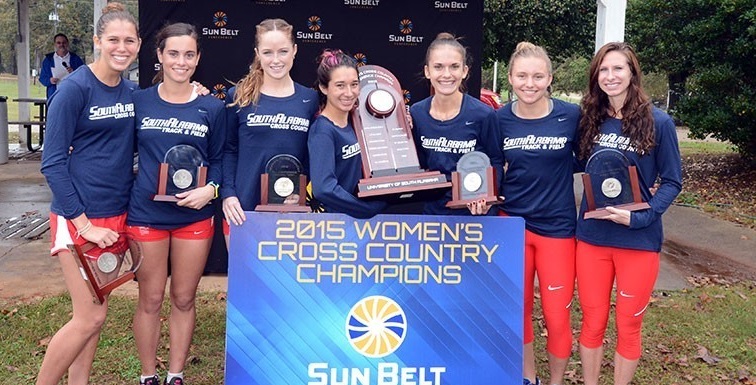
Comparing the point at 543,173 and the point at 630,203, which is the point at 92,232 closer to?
the point at 543,173

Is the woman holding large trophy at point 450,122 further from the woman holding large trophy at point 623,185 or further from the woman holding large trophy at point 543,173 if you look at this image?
the woman holding large trophy at point 623,185

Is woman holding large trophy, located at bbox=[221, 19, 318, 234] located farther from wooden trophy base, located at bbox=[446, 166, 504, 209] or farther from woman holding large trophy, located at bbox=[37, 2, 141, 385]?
wooden trophy base, located at bbox=[446, 166, 504, 209]

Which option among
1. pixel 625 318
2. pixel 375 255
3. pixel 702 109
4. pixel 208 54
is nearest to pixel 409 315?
pixel 375 255

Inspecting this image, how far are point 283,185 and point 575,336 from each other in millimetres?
2708

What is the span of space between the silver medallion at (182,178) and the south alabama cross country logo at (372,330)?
36.2 inches

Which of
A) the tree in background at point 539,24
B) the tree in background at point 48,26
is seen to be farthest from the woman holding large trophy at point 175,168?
the tree in background at point 48,26

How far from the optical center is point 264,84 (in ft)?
11.1

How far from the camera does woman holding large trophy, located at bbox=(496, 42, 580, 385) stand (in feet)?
11.1

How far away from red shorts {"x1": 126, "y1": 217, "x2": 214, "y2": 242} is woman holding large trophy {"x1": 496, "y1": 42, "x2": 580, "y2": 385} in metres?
1.42

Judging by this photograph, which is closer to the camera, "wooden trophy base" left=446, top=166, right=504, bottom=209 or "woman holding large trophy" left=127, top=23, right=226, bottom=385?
"wooden trophy base" left=446, top=166, right=504, bottom=209

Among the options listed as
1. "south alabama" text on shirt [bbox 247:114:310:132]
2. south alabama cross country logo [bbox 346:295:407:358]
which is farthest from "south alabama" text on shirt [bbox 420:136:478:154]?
south alabama cross country logo [bbox 346:295:407:358]

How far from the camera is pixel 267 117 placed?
130 inches

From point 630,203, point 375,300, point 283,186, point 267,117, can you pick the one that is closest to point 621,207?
point 630,203

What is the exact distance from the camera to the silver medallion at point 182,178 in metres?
3.26
